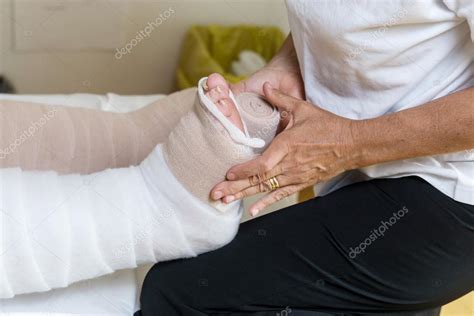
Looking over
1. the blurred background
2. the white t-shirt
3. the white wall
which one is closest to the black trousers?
the white t-shirt

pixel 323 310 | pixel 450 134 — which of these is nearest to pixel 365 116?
pixel 450 134

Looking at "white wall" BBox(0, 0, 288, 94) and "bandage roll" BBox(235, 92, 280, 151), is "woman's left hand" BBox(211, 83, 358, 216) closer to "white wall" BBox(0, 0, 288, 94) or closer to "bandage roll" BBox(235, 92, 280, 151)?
"bandage roll" BBox(235, 92, 280, 151)

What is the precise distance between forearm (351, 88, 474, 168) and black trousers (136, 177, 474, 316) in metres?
0.07

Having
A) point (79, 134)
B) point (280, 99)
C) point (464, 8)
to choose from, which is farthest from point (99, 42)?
point (464, 8)

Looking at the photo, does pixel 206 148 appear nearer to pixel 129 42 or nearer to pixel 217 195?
pixel 217 195

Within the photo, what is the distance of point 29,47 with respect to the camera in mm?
2256

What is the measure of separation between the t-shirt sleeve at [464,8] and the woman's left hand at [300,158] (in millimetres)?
181

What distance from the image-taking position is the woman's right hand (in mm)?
997

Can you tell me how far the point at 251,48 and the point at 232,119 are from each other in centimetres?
177

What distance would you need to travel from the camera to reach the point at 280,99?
0.90 meters

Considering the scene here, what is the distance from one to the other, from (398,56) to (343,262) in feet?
0.90

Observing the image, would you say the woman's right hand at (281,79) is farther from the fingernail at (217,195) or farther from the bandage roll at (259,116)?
the fingernail at (217,195)

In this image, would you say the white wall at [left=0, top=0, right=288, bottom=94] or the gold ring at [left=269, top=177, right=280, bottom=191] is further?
the white wall at [left=0, top=0, right=288, bottom=94]

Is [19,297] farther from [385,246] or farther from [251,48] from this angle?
[251,48]
